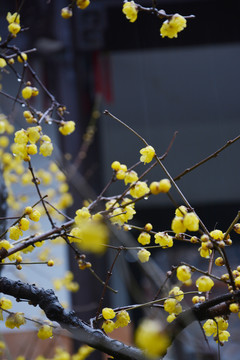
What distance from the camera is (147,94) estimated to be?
6.59 ft

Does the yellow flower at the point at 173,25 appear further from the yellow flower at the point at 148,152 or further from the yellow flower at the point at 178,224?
the yellow flower at the point at 178,224

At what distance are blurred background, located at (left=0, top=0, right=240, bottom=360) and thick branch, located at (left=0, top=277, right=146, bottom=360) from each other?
1.17m

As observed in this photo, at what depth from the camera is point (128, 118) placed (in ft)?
6.54

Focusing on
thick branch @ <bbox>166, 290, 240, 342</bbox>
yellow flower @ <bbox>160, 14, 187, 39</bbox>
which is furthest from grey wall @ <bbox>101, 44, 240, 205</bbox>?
thick branch @ <bbox>166, 290, 240, 342</bbox>

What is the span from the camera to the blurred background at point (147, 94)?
6.02 feet

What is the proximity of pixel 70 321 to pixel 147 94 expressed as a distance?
153cm

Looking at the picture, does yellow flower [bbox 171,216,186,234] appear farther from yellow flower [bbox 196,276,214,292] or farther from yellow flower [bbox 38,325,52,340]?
yellow flower [bbox 38,325,52,340]

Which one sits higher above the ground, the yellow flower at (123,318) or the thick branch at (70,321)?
the thick branch at (70,321)

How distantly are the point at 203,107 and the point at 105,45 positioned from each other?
0.49 meters

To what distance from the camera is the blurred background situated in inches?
72.3

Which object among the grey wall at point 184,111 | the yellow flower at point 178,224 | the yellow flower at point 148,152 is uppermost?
the yellow flower at point 148,152

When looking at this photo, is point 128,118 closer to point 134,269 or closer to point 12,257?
point 134,269

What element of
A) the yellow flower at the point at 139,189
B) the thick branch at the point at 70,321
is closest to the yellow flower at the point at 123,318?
the thick branch at the point at 70,321

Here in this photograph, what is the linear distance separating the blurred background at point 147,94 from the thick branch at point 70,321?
3.83 ft
